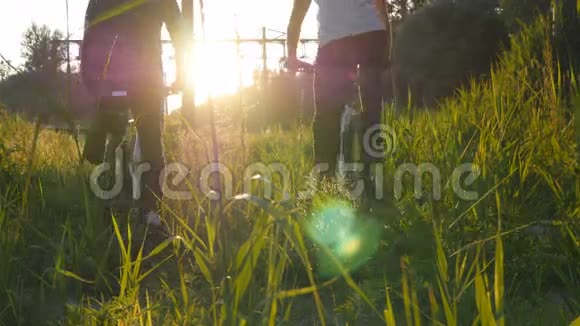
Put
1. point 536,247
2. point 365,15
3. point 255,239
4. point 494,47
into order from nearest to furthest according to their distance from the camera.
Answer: point 255,239 < point 536,247 < point 365,15 < point 494,47

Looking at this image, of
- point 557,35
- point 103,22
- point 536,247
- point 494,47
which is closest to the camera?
point 536,247

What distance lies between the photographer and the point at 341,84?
4605 millimetres

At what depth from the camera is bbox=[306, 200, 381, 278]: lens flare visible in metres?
2.84

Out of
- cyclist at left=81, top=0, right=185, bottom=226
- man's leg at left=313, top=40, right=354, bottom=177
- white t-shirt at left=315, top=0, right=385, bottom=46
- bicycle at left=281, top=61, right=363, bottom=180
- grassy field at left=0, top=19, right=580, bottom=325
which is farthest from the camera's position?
man's leg at left=313, top=40, right=354, bottom=177

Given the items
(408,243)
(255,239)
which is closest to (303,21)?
(408,243)

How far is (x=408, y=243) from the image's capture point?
114 inches

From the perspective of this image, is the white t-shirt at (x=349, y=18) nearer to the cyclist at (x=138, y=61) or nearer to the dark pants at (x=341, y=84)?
the dark pants at (x=341, y=84)

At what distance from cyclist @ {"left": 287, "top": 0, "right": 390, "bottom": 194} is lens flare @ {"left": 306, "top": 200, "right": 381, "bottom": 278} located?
1044 millimetres

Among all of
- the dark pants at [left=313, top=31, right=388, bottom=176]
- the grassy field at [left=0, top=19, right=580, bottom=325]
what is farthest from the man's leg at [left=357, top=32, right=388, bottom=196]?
the grassy field at [left=0, top=19, right=580, bottom=325]

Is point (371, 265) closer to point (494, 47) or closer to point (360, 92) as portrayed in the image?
point (360, 92)

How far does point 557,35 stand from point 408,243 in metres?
3.22

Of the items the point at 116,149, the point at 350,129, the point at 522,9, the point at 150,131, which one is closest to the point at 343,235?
the point at 350,129

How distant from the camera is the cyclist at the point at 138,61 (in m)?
3.99

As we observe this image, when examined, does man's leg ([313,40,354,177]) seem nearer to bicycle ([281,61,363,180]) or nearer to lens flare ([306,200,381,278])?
bicycle ([281,61,363,180])
